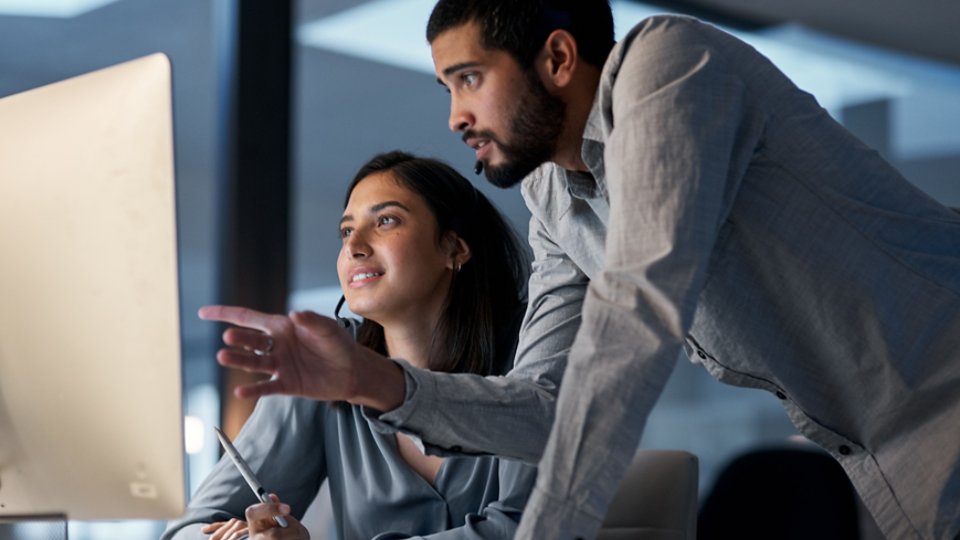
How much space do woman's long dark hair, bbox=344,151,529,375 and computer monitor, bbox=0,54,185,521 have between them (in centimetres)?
101

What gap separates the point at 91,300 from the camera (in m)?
0.92

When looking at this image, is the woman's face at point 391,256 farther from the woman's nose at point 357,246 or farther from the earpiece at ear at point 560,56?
the earpiece at ear at point 560,56

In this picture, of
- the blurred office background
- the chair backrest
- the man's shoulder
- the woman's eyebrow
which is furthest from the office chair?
the blurred office background

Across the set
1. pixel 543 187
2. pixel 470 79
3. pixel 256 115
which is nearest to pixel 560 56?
pixel 470 79

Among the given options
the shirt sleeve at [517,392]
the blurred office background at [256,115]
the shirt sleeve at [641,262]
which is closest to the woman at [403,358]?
the shirt sleeve at [517,392]

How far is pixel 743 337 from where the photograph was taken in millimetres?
1222

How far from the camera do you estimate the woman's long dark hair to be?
1978 millimetres

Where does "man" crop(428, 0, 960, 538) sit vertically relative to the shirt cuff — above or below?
above

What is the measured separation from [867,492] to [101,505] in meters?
0.76

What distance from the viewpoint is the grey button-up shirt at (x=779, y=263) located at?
3.27ft

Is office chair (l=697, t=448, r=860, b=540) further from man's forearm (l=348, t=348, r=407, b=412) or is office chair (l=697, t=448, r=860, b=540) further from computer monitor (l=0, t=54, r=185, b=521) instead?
computer monitor (l=0, t=54, r=185, b=521)

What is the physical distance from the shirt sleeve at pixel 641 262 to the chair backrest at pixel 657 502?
63 cm

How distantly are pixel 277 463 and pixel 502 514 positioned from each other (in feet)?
1.46

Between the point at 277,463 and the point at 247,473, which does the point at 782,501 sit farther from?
the point at 277,463
